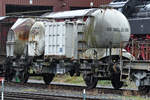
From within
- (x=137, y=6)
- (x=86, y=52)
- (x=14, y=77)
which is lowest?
(x=14, y=77)

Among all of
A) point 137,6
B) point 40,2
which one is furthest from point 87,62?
point 40,2

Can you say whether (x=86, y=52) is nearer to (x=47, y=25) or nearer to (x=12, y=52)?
(x=47, y=25)

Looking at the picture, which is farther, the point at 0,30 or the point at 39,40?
the point at 0,30

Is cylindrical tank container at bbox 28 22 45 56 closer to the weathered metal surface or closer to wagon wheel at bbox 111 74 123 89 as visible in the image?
the weathered metal surface

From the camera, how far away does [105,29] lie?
66.9 feet

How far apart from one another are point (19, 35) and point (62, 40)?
12.1 feet

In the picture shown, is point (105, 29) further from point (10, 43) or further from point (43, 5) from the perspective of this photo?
point (43, 5)

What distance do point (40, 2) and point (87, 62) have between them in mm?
25397

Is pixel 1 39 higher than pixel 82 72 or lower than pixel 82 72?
higher

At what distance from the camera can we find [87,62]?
69.0 feet

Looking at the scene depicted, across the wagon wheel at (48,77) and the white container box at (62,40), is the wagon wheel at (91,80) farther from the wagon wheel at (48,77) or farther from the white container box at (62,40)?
the wagon wheel at (48,77)

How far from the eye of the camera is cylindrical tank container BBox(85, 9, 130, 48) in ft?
67.1

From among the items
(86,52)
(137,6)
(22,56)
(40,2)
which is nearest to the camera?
(86,52)

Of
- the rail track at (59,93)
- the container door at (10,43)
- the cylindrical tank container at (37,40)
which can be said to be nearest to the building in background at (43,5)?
the container door at (10,43)
